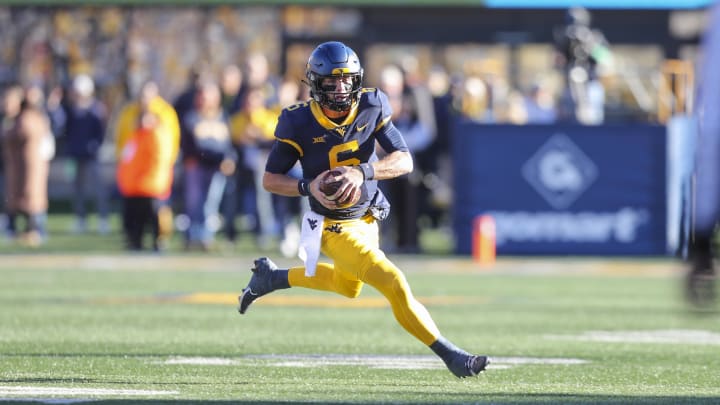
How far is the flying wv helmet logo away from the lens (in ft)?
66.5

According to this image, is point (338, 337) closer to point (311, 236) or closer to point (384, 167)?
point (311, 236)

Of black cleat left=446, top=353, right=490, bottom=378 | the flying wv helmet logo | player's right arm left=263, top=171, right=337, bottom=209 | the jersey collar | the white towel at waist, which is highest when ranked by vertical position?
the jersey collar

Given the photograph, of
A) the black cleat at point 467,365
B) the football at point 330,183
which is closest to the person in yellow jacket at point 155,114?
the football at point 330,183

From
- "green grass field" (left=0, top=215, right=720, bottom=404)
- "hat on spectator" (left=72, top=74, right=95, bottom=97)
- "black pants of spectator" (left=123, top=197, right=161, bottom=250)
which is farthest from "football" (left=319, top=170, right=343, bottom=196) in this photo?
"hat on spectator" (left=72, top=74, right=95, bottom=97)

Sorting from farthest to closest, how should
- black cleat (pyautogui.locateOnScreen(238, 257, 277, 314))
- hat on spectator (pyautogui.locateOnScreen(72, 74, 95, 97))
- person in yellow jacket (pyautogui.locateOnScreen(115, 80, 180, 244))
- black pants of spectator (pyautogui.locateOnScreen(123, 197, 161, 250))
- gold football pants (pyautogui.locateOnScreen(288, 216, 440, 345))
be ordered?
hat on spectator (pyautogui.locateOnScreen(72, 74, 95, 97)) → black pants of spectator (pyautogui.locateOnScreen(123, 197, 161, 250)) → person in yellow jacket (pyautogui.locateOnScreen(115, 80, 180, 244)) → black cleat (pyautogui.locateOnScreen(238, 257, 277, 314)) → gold football pants (pyautogui.locateOnScreen(288, 216, 440, 345))

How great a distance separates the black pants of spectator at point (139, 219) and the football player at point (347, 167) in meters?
11.3

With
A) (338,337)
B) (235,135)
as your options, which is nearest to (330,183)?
(338,337)

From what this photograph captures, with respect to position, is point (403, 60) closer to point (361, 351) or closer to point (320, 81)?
point (361, 351)

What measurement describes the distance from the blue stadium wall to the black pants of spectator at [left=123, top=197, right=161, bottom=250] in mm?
3564

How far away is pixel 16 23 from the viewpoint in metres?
27.4

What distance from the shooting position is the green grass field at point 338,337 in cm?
820

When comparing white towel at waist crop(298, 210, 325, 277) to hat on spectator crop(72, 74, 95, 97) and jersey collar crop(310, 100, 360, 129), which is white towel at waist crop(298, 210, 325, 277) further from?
hat on spectator crop(72, 74, 95, 97)

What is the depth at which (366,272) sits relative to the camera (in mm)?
8820

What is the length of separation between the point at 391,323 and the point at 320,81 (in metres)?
4.28
